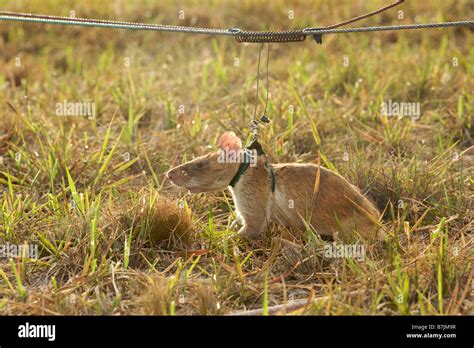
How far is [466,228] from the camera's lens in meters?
3.97

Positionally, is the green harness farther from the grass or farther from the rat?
the grass

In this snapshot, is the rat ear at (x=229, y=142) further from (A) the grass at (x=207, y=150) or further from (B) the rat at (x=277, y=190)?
(A) the grass at (x=207, y=150)

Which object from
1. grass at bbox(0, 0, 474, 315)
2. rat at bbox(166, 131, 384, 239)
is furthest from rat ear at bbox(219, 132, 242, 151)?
grass at bbox(0, 0, 474, 315)

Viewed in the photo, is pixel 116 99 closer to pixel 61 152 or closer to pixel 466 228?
pixel 61 152

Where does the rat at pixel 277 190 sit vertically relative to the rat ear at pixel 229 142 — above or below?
below

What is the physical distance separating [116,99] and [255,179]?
2201 mm

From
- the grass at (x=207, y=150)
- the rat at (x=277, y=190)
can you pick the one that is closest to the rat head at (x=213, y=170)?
the rat at (x=277, y=190)

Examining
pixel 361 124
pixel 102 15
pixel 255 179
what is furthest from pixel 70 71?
pixel 255 179

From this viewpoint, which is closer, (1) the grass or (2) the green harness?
(1) the grass

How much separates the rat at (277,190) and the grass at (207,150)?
104 millimetres

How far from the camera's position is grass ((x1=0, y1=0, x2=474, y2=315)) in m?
3.39

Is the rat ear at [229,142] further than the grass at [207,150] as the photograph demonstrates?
Yes

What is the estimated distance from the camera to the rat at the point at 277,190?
3.76 metres

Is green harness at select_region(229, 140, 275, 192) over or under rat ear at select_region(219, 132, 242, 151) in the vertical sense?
under
